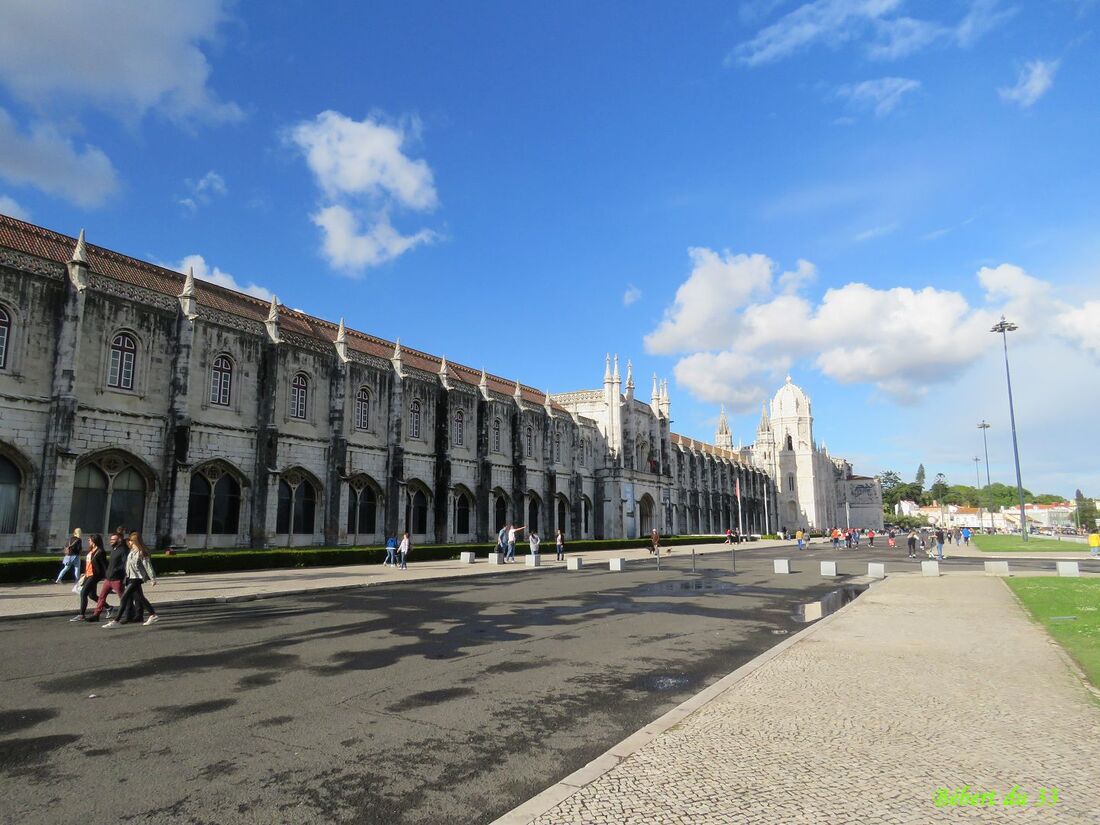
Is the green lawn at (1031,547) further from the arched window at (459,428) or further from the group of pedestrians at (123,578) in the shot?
the group of pedestrians at (123,578)

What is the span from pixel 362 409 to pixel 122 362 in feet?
39.1

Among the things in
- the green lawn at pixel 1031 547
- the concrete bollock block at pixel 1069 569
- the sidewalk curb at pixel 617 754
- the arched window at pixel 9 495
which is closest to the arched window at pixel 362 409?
the arched window at pixel 9 495

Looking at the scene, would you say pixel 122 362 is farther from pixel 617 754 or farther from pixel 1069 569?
pixel 1069 569

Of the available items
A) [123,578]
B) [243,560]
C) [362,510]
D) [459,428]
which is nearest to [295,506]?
[362,510]

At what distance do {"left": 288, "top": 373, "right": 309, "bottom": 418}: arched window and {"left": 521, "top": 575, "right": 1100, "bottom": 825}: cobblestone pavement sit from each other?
2733 centimetres

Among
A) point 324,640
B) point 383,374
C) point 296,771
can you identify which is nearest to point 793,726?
point 296,771

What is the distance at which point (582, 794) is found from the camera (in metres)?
4.73

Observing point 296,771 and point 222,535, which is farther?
point 222,535

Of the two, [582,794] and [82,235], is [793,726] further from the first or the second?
[82,235]

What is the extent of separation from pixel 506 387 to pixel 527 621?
124 feet

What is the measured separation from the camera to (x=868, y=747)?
5750 millimetres

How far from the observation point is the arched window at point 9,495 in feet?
72.7

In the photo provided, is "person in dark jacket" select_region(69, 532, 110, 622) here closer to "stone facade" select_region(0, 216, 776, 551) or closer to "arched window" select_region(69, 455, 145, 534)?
"stone facade" select_region(0, 216, 776, 551)

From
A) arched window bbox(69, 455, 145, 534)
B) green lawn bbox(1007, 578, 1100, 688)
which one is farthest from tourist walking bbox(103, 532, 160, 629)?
green lawn bbox(1007, 578, 1100, 688)
